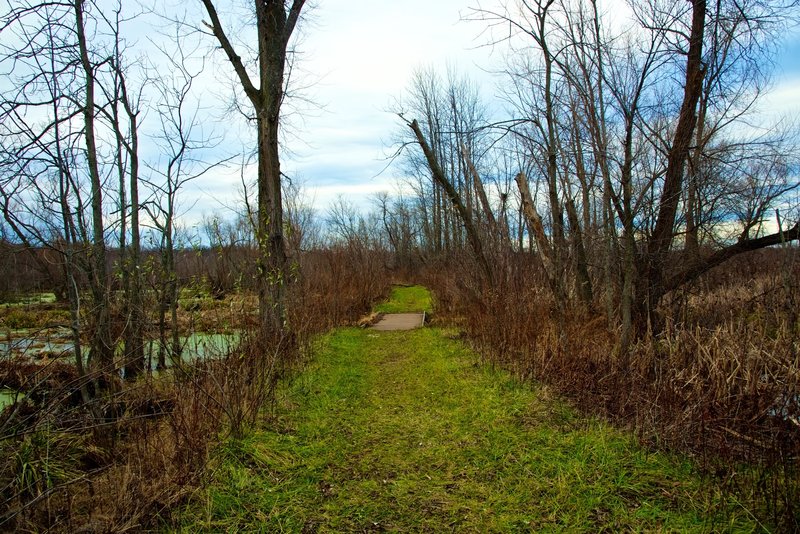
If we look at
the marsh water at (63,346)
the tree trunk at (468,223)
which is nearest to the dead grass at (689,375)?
the tree trunk at (468,223)

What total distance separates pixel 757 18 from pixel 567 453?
6306mm

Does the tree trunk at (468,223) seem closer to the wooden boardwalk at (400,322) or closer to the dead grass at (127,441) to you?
the wooden boardwalk at (400,322)

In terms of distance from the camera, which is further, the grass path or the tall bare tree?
the tall bare tree

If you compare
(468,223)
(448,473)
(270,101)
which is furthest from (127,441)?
(468,223)

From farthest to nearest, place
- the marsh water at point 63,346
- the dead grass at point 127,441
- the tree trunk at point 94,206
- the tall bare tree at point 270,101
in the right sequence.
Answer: the tall bare tree at point 270,101 → the tree trunk at point 94,206 → the marsh water at point 63,346 → the dead grass at point 127,441

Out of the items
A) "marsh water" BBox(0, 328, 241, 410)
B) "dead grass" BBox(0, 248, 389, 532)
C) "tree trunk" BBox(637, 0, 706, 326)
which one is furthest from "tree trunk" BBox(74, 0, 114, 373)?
"tree trunk" BBox(637, 0, 706, 326)

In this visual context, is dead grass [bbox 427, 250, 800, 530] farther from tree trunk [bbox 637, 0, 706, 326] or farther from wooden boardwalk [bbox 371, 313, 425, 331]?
wooden boardwalk [bbox 371, 313, 425, 331]

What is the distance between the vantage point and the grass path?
2836 millimetres

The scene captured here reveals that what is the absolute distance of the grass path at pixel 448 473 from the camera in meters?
2.84

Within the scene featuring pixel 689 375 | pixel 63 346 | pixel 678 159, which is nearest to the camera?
pixel 689 375

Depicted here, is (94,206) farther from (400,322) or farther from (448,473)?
(400,322)

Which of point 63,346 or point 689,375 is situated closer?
point 689,375

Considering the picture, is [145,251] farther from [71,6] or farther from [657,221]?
[657,221]

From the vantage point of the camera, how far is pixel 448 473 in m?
3.49
